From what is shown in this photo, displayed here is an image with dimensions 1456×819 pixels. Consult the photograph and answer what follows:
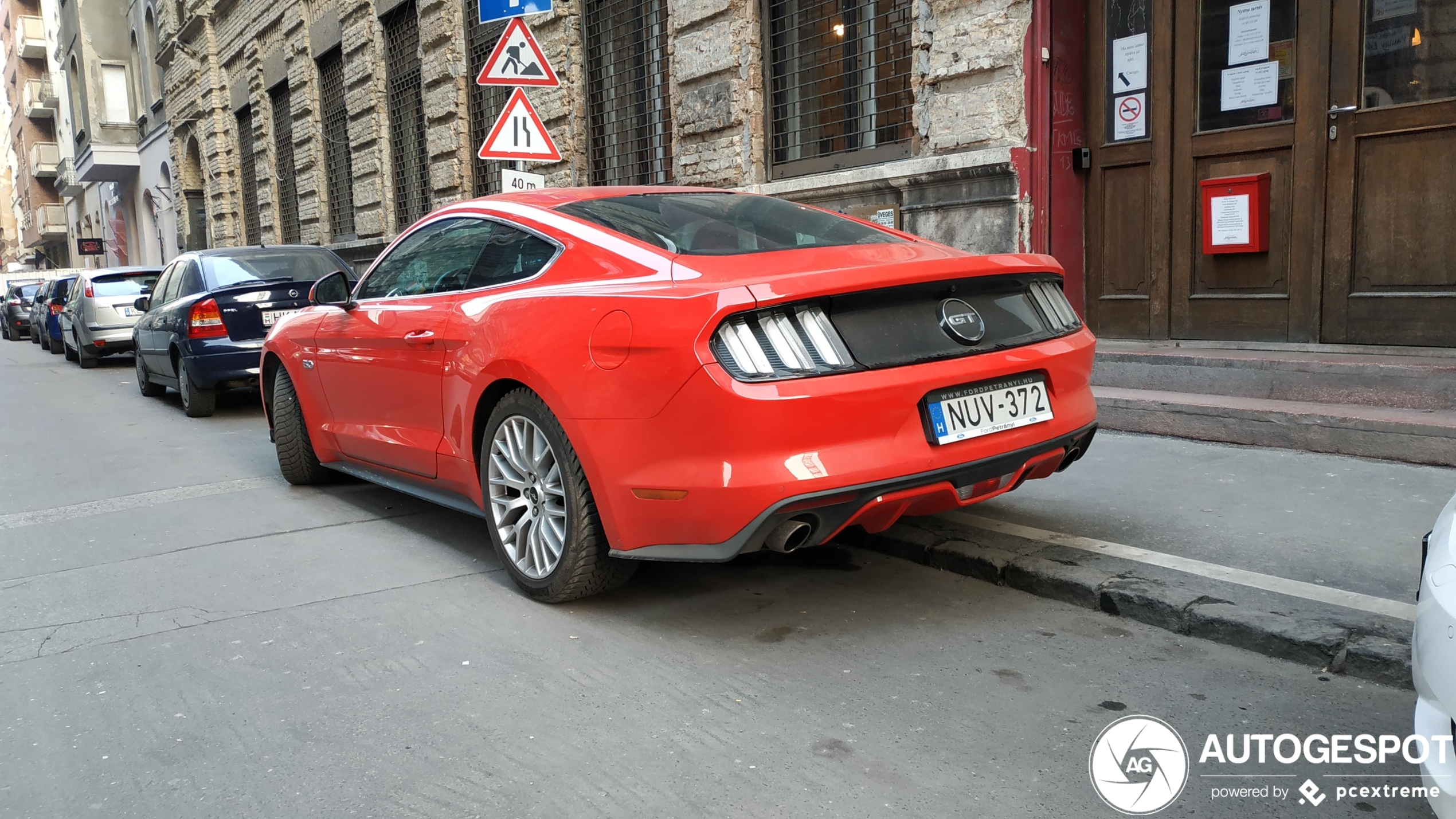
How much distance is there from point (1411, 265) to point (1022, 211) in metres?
2.32

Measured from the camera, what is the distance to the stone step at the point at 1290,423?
4.98 m

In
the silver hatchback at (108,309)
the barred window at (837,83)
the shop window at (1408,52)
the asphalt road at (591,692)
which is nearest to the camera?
the asphalt road at (591,692)

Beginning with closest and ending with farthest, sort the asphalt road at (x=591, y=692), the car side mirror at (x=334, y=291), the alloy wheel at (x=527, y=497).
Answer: the asphalt road at (x=591, y=692)
the alloy wheel at (x=527, y=497)
the car side mirror at (x=334, y=291)

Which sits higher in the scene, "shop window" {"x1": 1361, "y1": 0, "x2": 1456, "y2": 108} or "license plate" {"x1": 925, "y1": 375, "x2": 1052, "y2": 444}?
"shop window" {"x1": 1361, "y1": 0, "x2": 1456, "y2": 108}

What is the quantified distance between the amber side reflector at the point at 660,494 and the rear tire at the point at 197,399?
7393 mm

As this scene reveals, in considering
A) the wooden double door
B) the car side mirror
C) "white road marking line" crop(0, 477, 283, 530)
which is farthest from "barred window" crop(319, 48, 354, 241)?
the wooden double door

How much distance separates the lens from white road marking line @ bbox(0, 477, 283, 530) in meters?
5.62

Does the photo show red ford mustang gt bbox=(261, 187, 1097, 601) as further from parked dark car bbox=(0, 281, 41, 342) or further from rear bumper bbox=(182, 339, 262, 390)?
parked dark car bbox=(0, 281, 41, 342)

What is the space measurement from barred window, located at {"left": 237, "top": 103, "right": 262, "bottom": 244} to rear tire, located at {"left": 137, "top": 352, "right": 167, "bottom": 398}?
45.5 feet

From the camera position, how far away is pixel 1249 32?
263 inches

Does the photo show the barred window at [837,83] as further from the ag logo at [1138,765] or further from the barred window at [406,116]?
the barred window at [406,116]

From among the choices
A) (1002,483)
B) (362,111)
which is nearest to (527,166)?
(362,111)

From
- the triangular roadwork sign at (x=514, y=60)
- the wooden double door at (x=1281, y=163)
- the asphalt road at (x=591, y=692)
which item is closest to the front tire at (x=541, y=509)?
the asphalt road at (x=591, y=692)

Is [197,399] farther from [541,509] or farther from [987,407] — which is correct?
[987,407]
